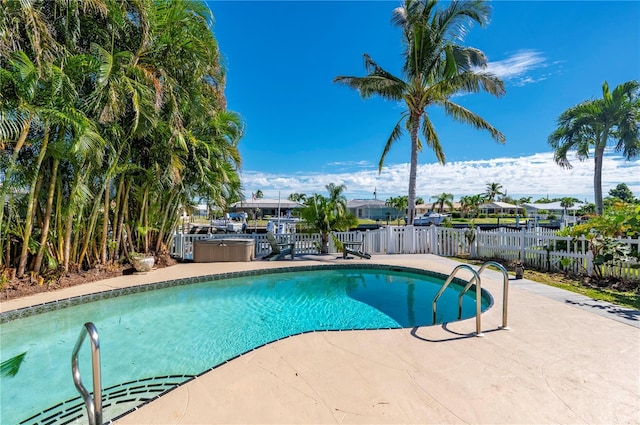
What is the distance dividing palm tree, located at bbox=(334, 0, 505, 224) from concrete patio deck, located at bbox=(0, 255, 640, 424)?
933cm

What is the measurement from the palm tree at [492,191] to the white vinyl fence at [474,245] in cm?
5921

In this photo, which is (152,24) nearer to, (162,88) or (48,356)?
(162,88)

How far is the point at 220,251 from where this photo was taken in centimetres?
997

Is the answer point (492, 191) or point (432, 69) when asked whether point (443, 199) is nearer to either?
point (492, 191)

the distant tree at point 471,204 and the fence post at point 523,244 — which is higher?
the distant tree at point 471,204

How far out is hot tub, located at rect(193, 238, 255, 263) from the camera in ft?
32.6

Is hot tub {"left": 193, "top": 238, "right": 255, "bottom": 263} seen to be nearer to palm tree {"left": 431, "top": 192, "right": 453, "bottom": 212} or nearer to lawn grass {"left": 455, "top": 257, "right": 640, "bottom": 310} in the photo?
lawn grass {"left": 455, "top": 257, "right": 640, "bottom": 310}

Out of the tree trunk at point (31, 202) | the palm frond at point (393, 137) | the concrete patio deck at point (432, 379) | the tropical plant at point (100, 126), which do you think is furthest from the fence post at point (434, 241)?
the tree trunk at point (31, 202)

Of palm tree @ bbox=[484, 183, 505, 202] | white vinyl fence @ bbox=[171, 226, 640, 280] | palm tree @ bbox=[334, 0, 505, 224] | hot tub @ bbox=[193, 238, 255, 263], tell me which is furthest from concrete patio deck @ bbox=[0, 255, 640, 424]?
palm tree @ bbox=[484, 183, 505, 202]

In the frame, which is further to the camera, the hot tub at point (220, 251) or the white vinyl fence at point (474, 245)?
the hot tub at point (220, 251)

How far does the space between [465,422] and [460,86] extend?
12.6 metres

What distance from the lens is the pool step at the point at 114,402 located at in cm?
274

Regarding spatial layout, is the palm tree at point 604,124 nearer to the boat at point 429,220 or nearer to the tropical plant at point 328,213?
the boat at point 429,220

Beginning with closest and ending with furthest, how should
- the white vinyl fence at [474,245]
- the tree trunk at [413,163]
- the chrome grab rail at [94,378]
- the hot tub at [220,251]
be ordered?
the chrome grab rail at [94,378]
the white vinyl fence at [474,245]
the hot tub at [220,251]
the tree trunk at [413,163]
